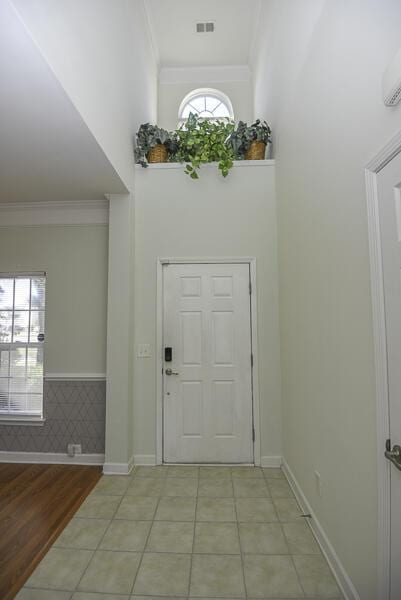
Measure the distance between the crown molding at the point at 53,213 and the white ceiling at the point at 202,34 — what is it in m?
2.62

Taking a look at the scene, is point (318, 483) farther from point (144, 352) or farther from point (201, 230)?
point (201, 230)

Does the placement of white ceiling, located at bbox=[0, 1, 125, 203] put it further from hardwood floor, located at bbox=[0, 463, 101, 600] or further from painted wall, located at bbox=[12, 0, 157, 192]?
hardwood floor, located at bbox=[0, 463, 101, 600]

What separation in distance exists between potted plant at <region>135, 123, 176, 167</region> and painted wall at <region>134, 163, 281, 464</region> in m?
0.13

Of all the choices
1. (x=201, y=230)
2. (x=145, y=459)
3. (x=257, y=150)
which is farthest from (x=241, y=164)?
(x=145, y=459)

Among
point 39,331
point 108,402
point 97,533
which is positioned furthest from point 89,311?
→ point 97,533

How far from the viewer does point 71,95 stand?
183 cm

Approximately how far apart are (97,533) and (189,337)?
1680mm

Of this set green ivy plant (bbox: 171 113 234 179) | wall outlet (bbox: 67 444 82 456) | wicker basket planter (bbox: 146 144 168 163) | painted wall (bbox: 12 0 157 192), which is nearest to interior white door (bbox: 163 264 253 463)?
wall outlet (bbox: 67 444 82 456)

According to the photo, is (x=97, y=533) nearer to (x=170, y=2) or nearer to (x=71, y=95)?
A: (x=71, y=95)

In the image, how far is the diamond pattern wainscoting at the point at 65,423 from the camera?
3111 millimetres

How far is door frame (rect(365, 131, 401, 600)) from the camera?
1240 mm

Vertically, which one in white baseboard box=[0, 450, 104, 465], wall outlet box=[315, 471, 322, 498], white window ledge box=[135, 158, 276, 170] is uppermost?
white window ledge box=[135, 158, 276, 170]

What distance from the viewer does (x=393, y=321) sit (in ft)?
3.97

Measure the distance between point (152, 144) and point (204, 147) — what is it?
1.80 ft
